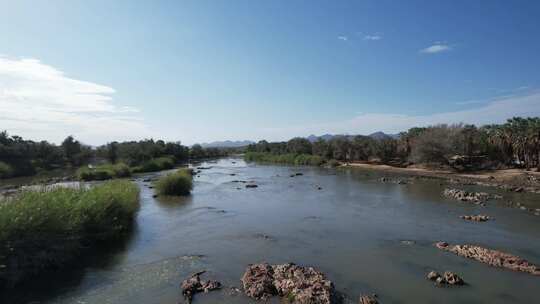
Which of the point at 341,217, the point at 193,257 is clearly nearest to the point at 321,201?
the point at 341,217

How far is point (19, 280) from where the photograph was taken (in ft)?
47.4

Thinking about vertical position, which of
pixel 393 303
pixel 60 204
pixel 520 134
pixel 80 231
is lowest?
pixel 393 303

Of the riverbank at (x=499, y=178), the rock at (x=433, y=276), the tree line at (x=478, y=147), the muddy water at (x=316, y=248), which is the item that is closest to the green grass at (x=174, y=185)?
the muddy water at (x=316, y=248)

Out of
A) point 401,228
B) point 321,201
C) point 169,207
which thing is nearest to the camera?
point 401,228

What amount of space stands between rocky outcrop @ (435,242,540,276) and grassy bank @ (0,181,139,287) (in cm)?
1808

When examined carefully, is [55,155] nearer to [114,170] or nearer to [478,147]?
[114,170]

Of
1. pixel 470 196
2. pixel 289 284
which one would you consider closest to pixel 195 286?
pixel 289 284

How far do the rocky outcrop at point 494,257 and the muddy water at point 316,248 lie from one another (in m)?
0.54

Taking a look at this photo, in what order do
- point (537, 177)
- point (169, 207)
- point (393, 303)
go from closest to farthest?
point (393, 303)
point (169, 207)
point (537, 177)

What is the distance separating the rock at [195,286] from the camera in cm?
1352

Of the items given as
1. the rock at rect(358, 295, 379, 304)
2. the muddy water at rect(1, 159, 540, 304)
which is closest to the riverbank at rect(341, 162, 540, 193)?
the muddy water at rect(1, 159, 540, 304)

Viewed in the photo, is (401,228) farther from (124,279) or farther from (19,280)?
(19,280)

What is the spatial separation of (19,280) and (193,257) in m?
6.97

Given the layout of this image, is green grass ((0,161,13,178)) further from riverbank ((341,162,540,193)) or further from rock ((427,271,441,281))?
riverbank ((341,162,540,193))
